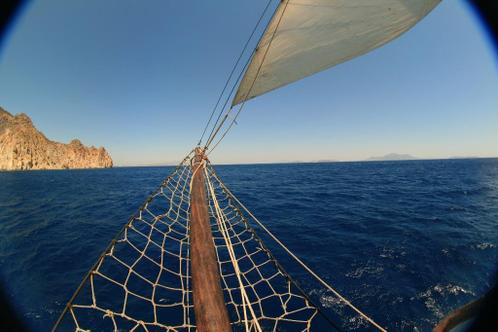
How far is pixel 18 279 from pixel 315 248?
9.75 meters

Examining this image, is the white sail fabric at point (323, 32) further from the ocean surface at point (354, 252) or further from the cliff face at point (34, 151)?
the cliff face at point (34, 151)

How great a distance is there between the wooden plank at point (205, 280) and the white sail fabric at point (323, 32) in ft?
9.27

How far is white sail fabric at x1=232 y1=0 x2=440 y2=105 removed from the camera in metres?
3.25

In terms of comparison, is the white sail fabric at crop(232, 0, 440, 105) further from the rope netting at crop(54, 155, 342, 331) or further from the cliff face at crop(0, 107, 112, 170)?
the cliff face at crop(0, 107, 112, 170)

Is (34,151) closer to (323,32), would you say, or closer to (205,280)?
(205,280)

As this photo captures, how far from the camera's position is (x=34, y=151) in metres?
92.9

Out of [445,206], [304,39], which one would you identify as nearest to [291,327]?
[304,39]

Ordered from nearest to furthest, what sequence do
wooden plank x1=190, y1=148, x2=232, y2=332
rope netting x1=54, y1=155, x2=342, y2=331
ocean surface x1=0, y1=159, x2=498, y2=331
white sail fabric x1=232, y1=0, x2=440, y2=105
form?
wooden plank x1=190, y1=148, x2=232, y2=332 → white sail fabric x1=232, y1=0, x2=440, y2=105 → rope netting x1=54, y1=155, x2=342, y2=331 → ocean surface x1=0, y1=159, x2=498, y2=331

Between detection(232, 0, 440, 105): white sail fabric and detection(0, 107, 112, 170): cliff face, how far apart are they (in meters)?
121

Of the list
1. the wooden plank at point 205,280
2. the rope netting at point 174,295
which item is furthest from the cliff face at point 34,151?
the wooden plank at point 205,280

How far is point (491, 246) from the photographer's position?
7.98m

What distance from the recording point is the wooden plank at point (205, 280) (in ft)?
6.29

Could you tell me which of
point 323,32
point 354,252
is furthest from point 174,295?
point 323,32

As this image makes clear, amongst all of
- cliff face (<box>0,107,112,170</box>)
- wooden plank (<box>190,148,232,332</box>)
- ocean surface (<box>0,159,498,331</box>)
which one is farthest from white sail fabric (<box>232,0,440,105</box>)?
cliff face (<box>0,107,112,170</box>)
